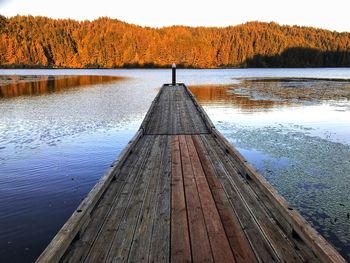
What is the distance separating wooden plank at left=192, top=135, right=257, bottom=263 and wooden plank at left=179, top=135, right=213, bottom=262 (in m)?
0.34

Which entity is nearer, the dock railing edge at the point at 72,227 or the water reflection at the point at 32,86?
the dock railing edge at the point at 72,227

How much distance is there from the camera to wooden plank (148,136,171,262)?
4027 mm

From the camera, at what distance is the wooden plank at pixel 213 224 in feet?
13.2

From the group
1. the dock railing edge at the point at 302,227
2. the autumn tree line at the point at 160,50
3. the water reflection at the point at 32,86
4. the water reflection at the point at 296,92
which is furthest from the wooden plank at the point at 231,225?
the autumn tree line at the point at 160,50

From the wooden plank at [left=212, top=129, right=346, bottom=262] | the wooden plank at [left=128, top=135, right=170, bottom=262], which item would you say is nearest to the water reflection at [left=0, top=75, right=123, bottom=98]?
the wooden plank at [left=128, top=135, right=170, bottom=262]

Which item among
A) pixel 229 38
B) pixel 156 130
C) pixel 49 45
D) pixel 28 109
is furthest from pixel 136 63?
pixel 156 130

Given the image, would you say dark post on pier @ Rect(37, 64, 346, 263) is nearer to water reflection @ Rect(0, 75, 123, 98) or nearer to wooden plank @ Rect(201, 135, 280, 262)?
wooden plank @ Rect(201, 135, 280, 262)

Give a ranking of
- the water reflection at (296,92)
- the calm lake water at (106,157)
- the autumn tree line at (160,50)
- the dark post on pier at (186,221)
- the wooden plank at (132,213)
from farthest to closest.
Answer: the autumn tree line at (160,50), the water reflection at (296,92), the calm lake water at (106,157), the wooden plank at (132,213), the dark post on pier at (186,221)

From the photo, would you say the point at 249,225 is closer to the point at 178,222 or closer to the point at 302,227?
the point at 302,227

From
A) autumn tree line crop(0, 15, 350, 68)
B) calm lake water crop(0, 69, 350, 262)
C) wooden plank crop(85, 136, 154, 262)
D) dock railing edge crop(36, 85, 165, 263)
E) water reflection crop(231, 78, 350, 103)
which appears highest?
autumn tree line crop(0, 15, 350, 68)

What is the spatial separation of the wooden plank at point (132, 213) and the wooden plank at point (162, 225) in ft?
0.76

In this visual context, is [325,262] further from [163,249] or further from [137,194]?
[137,194]

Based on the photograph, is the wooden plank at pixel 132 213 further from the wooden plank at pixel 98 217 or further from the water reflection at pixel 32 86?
the water reflection at pixel 32 86

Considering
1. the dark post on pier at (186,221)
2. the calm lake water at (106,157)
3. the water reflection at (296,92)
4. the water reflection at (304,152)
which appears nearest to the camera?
the dark post on pier at (186,221)
